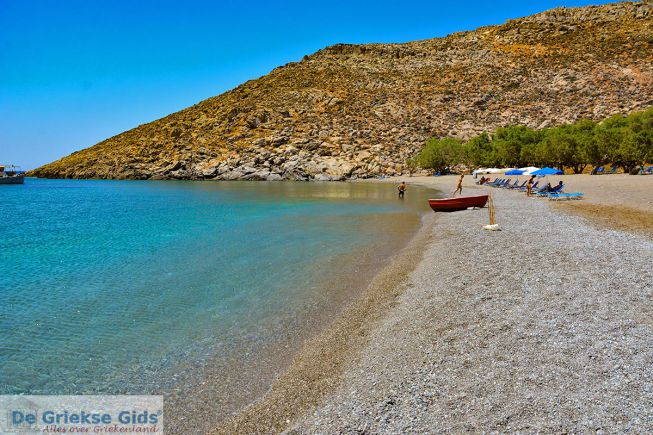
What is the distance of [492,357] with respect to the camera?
6.33m

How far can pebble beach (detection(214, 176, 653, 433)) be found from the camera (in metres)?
4.96

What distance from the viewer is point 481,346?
6.72 m

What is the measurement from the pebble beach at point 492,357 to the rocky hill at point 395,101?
69.9 metres

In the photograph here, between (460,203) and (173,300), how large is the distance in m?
20.4

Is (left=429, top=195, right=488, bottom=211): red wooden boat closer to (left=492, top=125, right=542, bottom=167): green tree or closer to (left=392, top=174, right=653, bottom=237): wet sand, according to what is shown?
(left=392, top=174, right=653, bottom=237): wet sand

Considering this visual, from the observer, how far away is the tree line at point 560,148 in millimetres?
53781

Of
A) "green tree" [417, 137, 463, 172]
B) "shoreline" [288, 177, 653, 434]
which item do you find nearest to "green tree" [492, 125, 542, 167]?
"green tree" [417, 137, 463, 172]

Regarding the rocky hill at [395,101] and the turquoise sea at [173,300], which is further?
the rocky hill at [395,101]

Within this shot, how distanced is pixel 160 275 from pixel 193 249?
184 inches

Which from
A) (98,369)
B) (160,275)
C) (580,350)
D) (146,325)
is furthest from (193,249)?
(580,350)

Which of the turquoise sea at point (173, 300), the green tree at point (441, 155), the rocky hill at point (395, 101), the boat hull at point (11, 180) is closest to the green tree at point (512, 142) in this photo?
the green tree at point (441, 155)

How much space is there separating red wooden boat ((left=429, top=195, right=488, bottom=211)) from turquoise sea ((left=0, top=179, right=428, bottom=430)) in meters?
3.02

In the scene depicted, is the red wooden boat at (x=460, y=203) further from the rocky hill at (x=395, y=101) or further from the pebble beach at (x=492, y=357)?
the rocky hill at (x=395, y=101)

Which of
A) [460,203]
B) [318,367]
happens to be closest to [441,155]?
[460,203]
